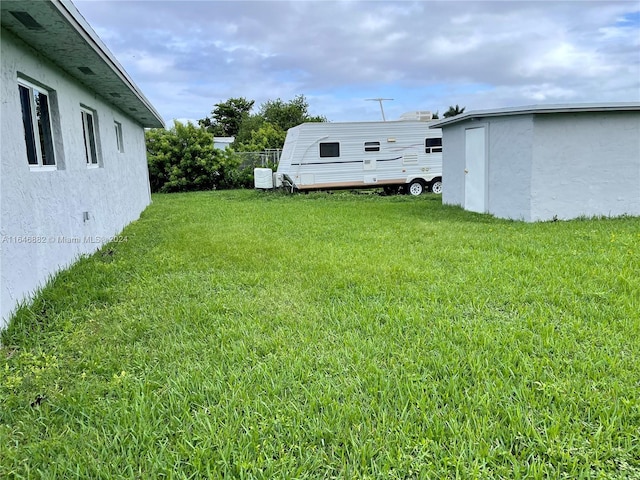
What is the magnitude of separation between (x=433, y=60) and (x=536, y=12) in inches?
414

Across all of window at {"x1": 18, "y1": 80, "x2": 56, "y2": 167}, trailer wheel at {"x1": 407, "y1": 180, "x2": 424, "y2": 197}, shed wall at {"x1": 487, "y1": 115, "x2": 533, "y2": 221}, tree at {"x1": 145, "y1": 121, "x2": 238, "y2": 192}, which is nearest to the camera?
window at {"x1": 18, "y1": 80, "x2": 56, "y2": 167}

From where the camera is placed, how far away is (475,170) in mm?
10516

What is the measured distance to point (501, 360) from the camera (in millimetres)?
2830

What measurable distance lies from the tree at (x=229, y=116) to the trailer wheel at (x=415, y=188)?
2853cm

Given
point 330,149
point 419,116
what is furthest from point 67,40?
point 419,116

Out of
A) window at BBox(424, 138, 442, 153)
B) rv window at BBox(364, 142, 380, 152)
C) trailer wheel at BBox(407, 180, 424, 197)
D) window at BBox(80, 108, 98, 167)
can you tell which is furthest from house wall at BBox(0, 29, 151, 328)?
window at BBox(424, 138, 442, 153)

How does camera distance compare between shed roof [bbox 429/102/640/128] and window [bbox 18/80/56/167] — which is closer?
window [bbox 18/80/56/167]

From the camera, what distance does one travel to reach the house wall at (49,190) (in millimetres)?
3744

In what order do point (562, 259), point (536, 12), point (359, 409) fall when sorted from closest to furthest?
point (359, 409) < point (562, 259) < point (536, 12)

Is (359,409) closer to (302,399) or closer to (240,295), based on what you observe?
(302,399)

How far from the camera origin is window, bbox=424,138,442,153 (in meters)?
16.1

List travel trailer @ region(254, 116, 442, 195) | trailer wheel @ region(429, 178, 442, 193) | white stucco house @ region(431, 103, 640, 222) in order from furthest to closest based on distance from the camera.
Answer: trailer wheel @ region(429, 178, 442, 193) < travel trailer @ region(254, 116, 442, 195) < white stucco house @ region(431, 103, 640, 222)

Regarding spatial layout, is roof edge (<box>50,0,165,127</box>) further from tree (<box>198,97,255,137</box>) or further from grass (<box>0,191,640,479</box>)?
tree (<box>198,97,255,137</box>)

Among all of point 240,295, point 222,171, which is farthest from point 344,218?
point 222,171
